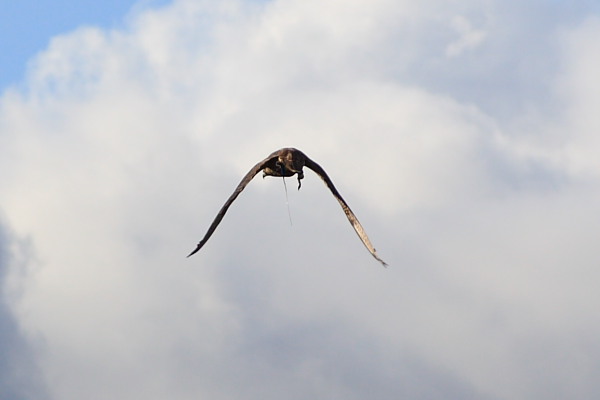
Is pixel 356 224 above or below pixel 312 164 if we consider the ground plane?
below

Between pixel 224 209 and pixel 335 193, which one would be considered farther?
pixel 335 193

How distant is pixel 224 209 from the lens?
36500 mm

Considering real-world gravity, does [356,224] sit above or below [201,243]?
above

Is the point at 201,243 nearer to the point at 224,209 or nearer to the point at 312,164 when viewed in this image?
the point at 224,209

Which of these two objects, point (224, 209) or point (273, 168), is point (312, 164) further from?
point (224, 209)

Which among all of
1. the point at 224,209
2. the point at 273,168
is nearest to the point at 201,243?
the point at 224,209

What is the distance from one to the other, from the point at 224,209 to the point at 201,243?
9.58ft

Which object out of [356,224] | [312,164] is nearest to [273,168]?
[312,164]

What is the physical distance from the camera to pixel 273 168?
41469 mm

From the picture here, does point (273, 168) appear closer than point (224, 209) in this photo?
No

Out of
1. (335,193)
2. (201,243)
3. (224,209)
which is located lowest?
(201,243)

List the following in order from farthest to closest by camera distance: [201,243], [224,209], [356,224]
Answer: [356,224]
[224,209]
[201,243]

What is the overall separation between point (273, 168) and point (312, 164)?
6.93 ft

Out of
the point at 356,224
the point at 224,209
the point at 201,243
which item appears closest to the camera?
the point at 201,243
